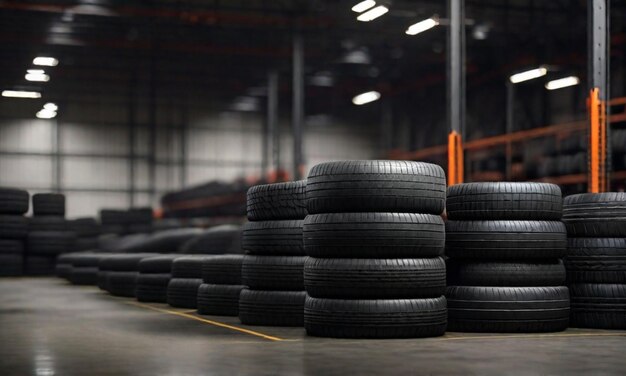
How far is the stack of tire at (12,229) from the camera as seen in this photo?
21750 mm

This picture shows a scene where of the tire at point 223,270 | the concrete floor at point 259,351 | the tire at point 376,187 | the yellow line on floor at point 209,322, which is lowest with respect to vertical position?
the yellow line on floor at point 209,322

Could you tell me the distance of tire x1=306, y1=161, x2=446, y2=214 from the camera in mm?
6793

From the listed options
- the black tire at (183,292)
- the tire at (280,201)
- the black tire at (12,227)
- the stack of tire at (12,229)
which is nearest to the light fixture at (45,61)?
the stack of tire at (12,229)

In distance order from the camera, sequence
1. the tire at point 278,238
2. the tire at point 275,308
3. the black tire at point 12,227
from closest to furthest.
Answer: the tire at point 275,308 → the tire at point 278,238 → the black tire at point 12,227

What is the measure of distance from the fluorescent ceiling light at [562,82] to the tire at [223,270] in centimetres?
2348

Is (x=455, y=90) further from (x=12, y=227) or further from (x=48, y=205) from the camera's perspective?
(x=48, y=205)

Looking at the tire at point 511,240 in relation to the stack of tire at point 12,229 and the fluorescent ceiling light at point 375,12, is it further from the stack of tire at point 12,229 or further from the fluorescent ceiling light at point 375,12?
the stack of tire at point 12,229

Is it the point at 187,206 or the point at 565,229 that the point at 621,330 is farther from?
the point at 187,206

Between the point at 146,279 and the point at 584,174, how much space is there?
452 inches

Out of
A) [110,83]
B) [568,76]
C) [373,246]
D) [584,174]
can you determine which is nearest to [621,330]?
[373,246]

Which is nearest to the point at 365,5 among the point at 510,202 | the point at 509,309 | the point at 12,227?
the point at 12,227

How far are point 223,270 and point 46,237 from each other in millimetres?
14692

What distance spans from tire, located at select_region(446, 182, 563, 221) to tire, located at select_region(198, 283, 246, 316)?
2586 mm

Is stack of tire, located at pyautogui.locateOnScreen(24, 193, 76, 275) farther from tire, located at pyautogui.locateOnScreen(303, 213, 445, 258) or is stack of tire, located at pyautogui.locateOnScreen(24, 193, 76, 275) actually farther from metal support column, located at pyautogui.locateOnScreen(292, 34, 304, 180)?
tire, located at pyautogui.locateOnScreen(303, 213, 445, 258)
